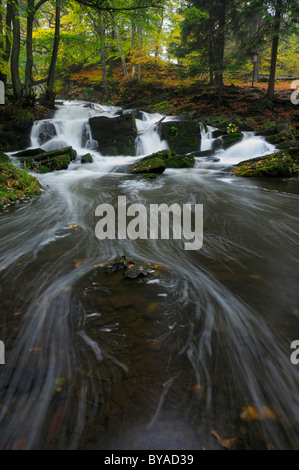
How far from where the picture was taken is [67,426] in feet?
4.05

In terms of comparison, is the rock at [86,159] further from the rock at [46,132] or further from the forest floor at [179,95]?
the forest floor at [179,95]

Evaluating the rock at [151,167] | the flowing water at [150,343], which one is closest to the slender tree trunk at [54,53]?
the rock at [151,167]

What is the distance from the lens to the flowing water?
4.03 feet

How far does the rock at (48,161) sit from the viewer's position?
9461mm

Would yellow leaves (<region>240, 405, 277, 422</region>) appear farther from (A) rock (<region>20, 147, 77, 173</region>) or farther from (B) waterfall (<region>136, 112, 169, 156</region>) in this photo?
(B) waterfall (<region>136, 112, 169, 156</region>)

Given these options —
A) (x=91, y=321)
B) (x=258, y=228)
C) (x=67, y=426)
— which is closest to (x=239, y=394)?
(x=67, y=426)

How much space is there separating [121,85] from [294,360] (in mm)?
26481

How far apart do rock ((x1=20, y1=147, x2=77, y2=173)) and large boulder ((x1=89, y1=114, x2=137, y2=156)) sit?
245 centimetres

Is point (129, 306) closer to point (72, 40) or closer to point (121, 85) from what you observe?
point (72, 40)

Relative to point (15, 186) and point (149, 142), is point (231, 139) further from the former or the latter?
point (15, 186)

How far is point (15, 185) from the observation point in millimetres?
6328

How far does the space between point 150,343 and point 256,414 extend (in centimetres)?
76

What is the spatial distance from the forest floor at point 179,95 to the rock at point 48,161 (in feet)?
34.2

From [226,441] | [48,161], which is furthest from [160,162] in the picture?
[226,441]
